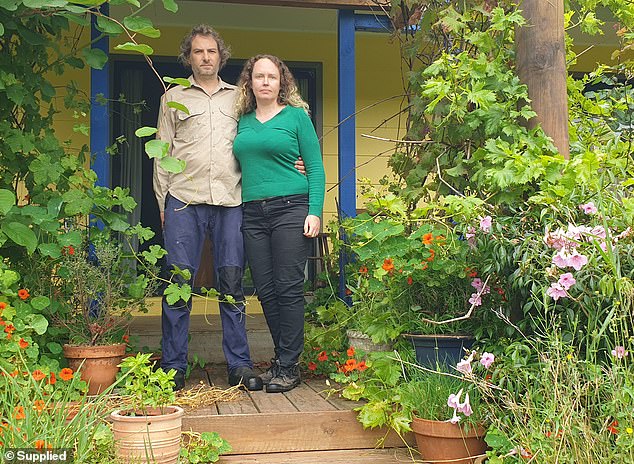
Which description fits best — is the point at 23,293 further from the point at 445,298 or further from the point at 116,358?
the point at 445,298

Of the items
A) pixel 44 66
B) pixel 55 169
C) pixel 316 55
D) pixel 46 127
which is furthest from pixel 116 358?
pixel 316 55

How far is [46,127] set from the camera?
3270mm

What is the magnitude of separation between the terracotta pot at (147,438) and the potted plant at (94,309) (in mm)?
689

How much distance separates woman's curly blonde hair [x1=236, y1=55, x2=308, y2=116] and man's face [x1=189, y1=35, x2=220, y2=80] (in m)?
0.14

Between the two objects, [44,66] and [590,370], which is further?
[44,66]

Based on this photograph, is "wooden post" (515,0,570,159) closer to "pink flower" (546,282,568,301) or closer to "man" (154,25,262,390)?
"pink flower" (546,282,568,301)

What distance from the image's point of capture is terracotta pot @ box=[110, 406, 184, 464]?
2234mm

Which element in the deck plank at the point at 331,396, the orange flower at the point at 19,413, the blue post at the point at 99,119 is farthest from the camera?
the blue post at the point at 99,119

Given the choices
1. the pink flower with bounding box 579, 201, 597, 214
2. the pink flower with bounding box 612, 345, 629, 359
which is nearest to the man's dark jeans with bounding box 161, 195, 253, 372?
the pink flower with bounding box 579, 201, 597, 214

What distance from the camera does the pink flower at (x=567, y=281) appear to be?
216 centimetres

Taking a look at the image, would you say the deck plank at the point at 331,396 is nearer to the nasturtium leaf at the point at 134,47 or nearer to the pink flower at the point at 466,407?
the pink flower at the point at 466,407

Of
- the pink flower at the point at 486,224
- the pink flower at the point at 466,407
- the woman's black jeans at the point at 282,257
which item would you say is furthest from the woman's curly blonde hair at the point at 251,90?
the pink flower at the point at 466,407

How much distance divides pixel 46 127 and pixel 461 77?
6.32 feet

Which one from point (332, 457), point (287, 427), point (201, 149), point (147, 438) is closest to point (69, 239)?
point (201, 149)
